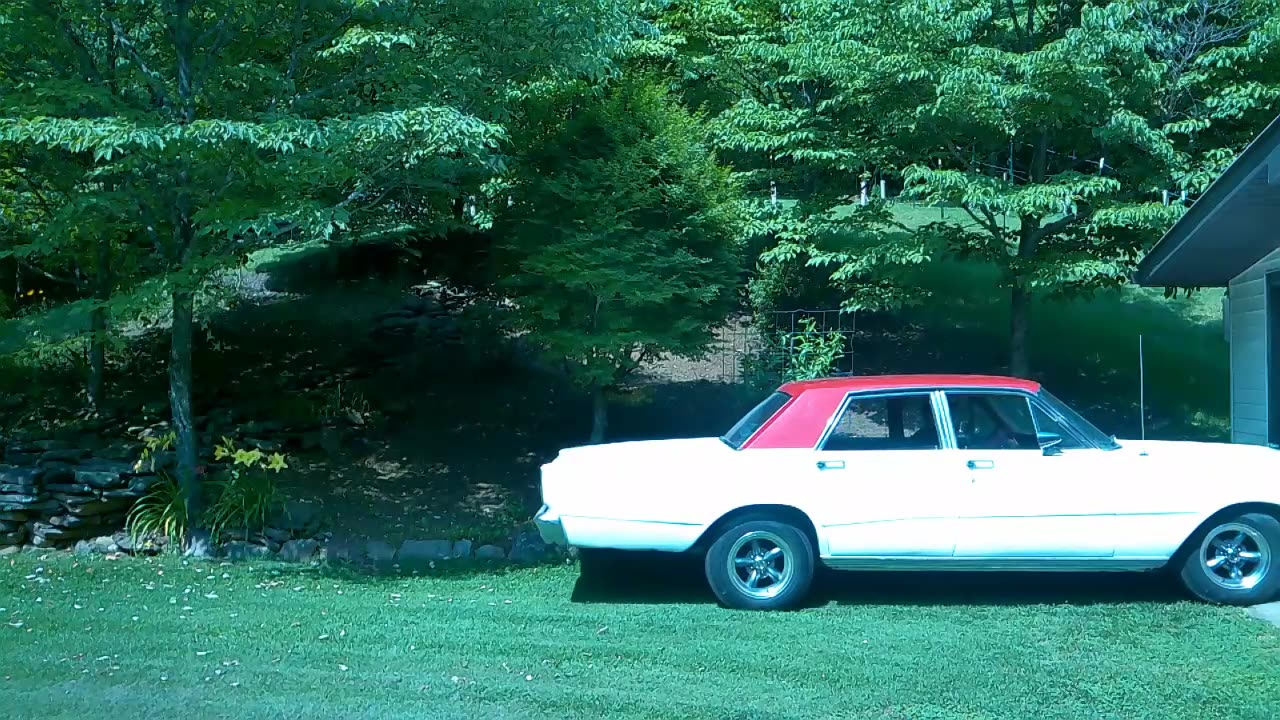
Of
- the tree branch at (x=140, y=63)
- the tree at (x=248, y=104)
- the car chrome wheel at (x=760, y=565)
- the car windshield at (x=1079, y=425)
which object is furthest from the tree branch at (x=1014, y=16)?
the tree branch at (x=140, y=63)

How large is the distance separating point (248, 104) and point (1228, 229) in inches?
333

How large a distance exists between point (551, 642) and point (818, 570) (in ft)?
8.79

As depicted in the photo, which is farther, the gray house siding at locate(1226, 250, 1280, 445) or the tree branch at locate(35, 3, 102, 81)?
the gray house siding at locate(1226, 250, 1280, 445)

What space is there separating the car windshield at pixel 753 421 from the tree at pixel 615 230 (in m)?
2.69

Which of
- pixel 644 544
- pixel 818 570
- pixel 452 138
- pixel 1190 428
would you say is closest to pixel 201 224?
pixel 452 138

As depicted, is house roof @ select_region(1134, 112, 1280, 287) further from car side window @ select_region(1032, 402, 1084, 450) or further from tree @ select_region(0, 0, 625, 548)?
tree @ select_region(0, 0, 625, 548)

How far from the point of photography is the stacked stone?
34.1ft

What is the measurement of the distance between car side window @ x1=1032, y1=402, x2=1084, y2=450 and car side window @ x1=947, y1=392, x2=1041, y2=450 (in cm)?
4

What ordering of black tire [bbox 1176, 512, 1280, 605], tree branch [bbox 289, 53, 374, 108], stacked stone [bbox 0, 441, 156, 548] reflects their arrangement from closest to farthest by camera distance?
1. black tire [bbox 1176, 512, 1280, 605]
2. tree branch [bbox 289, 53, 374, 108]
3. stacked stone [bbox 0, 441, 156, 548]

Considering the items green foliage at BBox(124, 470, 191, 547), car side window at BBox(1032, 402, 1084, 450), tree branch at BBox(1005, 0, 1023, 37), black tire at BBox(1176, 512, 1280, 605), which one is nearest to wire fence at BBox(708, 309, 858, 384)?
tree branch at BBox(1005, 0, 1023, 37)

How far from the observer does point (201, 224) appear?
962cm

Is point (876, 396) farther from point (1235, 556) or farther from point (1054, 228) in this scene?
Answer: point (1054, 228)

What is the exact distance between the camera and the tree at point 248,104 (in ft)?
28.0

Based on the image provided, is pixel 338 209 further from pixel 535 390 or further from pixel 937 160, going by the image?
pixel 937 160
